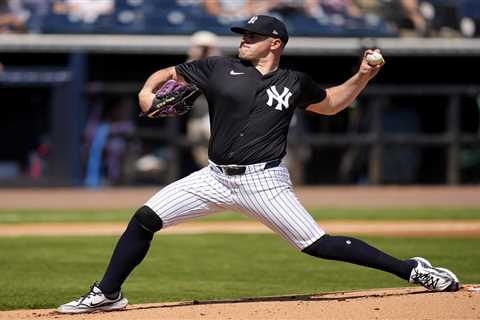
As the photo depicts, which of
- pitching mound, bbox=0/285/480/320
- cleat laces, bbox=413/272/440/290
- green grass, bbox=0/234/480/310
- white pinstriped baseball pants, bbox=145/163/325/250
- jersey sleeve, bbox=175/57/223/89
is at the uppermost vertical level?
jersey sleeve, bbox=175/57/223/89

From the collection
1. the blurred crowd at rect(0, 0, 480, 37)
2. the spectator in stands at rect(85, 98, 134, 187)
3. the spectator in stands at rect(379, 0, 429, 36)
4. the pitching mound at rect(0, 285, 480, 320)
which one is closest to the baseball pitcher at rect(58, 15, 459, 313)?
the pitching mound at rect(0, 285, 480, 320)

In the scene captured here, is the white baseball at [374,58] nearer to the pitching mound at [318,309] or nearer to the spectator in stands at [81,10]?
the pitching mound at [318,309]

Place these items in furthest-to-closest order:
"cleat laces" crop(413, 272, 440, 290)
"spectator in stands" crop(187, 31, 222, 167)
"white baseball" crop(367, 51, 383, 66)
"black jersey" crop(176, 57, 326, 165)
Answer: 1. "spectator in stands" crop(187, 31, 222, 167)
2. "cleat laces" crop(413, 272, 440, 290)
3. "white baseball" crop(367, 51, 383, 66)
4. "black jersey" crop(176, 57, 326, 165)

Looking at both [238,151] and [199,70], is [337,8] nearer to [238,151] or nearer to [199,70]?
[199,70]

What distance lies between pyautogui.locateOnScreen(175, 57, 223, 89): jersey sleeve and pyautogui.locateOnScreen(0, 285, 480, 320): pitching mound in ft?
4.16

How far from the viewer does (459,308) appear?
5699mm

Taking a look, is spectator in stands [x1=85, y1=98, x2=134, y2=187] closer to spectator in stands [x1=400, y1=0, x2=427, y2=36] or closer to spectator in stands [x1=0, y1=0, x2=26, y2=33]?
spectator in stands [x1=0, y1=0, x2=26, y2=33]

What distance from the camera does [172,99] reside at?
18.9 feet

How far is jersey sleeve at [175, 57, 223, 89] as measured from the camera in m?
5.82

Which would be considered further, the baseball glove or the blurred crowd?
the blurred crowd

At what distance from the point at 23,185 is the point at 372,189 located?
6214 mm

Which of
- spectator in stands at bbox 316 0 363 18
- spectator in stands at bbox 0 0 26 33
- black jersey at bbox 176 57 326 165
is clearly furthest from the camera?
spectator in stands at bbox 316 0 363 18

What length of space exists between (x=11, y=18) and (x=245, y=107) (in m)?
13.5

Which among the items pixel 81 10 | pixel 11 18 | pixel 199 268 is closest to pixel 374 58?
pixel 199 268
